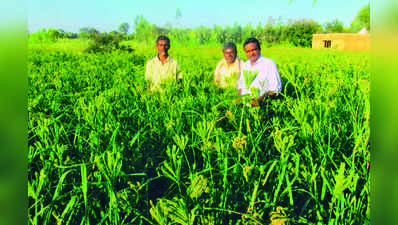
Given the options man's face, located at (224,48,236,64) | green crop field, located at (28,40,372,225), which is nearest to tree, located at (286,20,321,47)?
man's face, located at (224,48,236,64)

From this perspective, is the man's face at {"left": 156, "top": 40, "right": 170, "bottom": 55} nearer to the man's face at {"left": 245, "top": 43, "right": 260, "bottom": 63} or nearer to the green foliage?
the man's face at {"left": 245, "top": 43, "right": 260, "bottom": 63}

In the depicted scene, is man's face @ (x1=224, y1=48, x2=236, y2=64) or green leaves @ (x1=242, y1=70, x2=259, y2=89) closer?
green leaves @ (x1=242, y1=70, x2=259, y2=89)

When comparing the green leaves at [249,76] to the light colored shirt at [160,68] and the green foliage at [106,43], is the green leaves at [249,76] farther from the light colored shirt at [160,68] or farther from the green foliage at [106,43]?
the green foliage at [106,43]

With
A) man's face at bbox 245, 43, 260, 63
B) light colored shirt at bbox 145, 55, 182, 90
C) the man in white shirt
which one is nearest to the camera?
the man in white shirt

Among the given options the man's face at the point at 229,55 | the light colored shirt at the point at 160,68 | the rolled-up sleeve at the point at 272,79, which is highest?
the man's face at the point at 229,55

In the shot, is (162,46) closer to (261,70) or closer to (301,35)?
(261,70)

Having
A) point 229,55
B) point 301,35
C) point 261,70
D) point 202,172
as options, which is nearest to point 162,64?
point 229,55

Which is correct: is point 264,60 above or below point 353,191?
above

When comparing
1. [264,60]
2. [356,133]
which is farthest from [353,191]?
[264,60]

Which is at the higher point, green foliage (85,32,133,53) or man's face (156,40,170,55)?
green foliage (85,32,133,53)

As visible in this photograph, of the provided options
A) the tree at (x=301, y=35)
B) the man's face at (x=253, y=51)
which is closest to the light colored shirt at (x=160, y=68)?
the man's face at (x=253, y=51)
